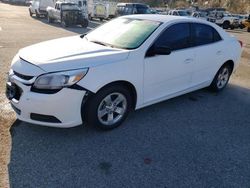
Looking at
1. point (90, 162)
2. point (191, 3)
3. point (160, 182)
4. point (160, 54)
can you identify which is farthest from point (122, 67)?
point (191, 3)

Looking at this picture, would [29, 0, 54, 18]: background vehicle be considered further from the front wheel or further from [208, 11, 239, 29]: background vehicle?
the front wheel

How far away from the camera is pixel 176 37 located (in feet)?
16.5

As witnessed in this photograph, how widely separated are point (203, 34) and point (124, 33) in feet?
5.58

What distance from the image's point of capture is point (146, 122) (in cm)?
471

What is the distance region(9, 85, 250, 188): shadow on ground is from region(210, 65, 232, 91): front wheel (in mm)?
1281

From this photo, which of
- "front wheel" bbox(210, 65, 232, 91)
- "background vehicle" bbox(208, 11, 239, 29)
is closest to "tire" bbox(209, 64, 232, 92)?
"front wheel" bbox(210, 65, 232, 91)

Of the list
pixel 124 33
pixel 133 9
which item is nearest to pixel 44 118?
pixel 124 33

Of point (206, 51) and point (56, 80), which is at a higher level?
point (206, 51)

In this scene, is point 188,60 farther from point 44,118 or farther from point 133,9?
point 133,9

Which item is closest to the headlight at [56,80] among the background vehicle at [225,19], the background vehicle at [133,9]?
the background vehicle at [133,9]

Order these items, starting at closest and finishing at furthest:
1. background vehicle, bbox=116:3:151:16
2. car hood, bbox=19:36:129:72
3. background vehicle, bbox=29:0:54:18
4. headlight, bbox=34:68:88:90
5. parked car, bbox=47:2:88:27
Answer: headlight, bbox=34:68:88:90
car hood, bbox=19:36:129:72
parked car, bbox=47:2:88:27
background vehicle, bbox=116:3:151:16
background vehicle, bbox=29:0:54:18

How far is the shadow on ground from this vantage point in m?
3.27

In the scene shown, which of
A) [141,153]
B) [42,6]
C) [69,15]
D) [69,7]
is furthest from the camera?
[42,6]

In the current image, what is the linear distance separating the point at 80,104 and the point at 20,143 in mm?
923
